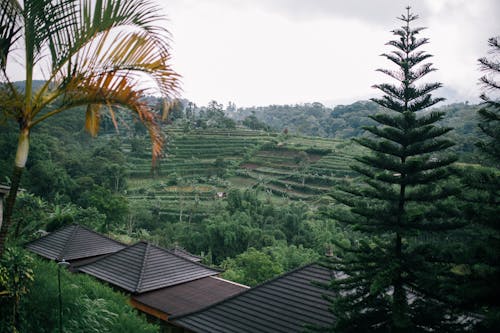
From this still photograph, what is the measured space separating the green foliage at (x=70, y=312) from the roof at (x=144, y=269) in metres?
3.51

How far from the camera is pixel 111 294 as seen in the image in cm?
418

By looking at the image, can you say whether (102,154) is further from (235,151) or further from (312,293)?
(312,293)

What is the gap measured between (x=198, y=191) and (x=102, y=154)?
6.81 metres

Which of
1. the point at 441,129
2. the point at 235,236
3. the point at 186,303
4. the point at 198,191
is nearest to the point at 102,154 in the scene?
the point at 198,191

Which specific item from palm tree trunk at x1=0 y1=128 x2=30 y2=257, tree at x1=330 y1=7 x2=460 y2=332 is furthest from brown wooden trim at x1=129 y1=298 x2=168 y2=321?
palm tree trunk at x1=0 y1=128 x2=30 y2=257

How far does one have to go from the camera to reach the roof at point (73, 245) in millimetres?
9188

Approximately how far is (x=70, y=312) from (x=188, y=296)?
13.5 feet

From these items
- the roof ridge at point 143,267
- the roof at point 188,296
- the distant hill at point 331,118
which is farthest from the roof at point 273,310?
the distant hill at point 331,118

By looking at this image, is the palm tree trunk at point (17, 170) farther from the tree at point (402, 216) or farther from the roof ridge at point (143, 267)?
the roof ridge at point (143, 267)

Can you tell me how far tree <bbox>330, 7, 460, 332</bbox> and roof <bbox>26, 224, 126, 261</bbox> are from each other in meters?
6.67

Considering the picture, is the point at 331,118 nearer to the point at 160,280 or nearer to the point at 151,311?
the point at 160,280

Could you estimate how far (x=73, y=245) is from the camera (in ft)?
31.1

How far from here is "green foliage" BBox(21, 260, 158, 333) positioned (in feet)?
10.6

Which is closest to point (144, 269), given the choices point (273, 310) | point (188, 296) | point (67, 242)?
point (188, 296)
